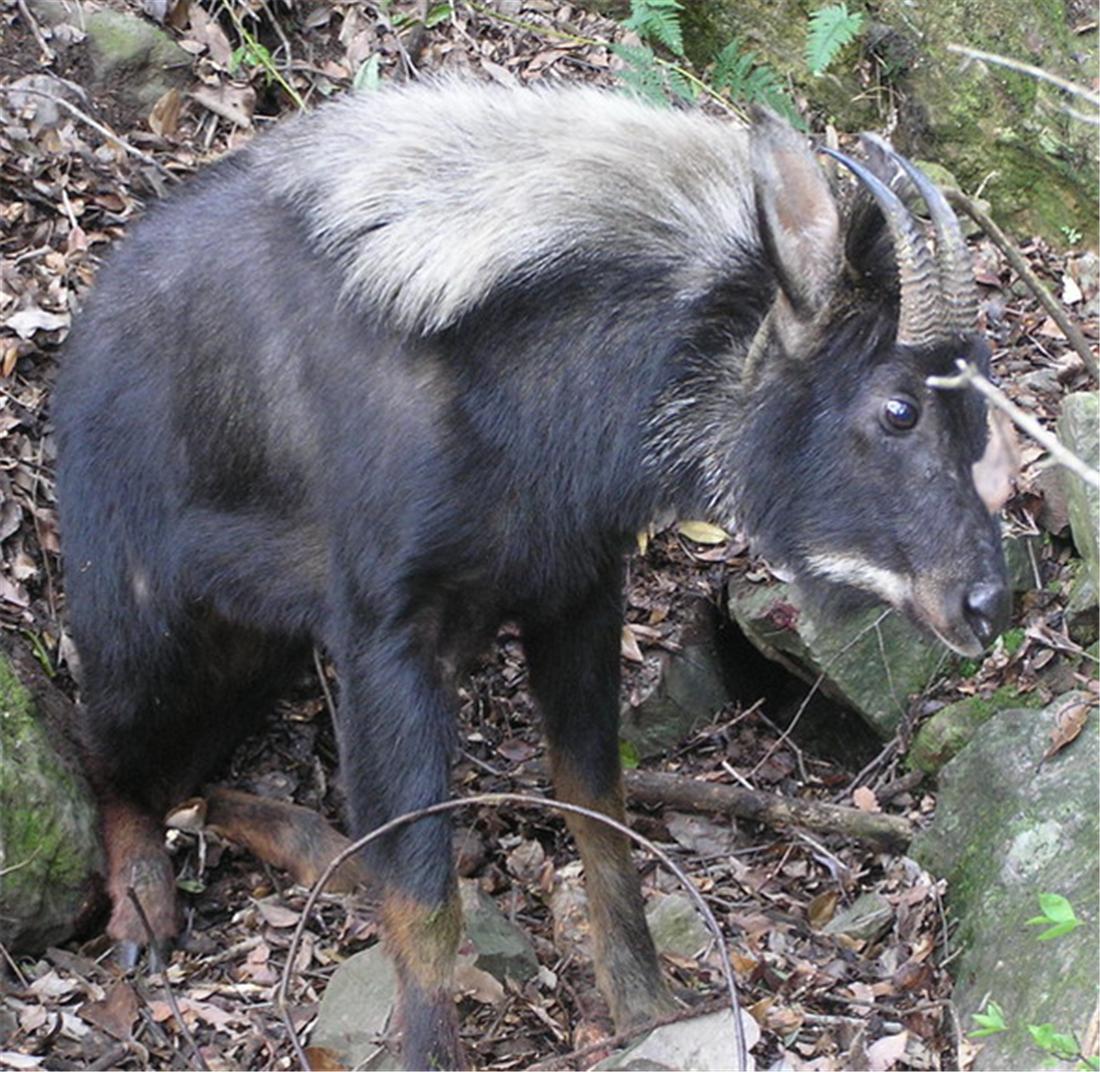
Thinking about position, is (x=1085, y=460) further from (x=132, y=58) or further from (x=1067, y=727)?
(x=132, y=58)

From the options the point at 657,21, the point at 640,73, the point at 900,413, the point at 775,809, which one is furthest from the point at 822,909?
the point at 657,21

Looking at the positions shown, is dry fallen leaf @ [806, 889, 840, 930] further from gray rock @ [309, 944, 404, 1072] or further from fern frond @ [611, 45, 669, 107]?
fern frond @ [611, 45, 669, 107]

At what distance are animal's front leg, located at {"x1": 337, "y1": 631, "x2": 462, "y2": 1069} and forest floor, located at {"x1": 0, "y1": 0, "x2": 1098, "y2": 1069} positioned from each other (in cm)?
42

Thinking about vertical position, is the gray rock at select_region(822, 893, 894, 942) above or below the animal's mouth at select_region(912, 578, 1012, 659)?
below

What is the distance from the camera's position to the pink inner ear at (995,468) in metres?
4.86

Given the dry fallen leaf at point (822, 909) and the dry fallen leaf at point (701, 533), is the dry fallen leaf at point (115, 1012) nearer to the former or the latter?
the dry fallen leaf at point (822, 909)

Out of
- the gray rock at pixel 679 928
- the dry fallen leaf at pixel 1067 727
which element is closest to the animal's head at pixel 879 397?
the dry fallen leaf at pixel 1067 727

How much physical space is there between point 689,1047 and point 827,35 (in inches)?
190

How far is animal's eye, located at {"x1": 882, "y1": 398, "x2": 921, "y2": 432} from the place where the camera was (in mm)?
4840

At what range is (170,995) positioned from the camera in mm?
5262

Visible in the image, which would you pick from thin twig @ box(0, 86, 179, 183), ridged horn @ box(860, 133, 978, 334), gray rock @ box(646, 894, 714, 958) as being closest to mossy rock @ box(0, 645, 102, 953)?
gray rock @ box(646, 894, 714, 958)

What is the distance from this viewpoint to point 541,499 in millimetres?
5129

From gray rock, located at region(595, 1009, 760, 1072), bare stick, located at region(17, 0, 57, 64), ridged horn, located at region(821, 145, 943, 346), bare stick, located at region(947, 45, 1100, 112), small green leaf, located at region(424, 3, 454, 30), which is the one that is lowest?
gray rock, located at region(595, 1009, 760, 1072)

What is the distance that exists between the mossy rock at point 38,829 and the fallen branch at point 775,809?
2159 millimetres
